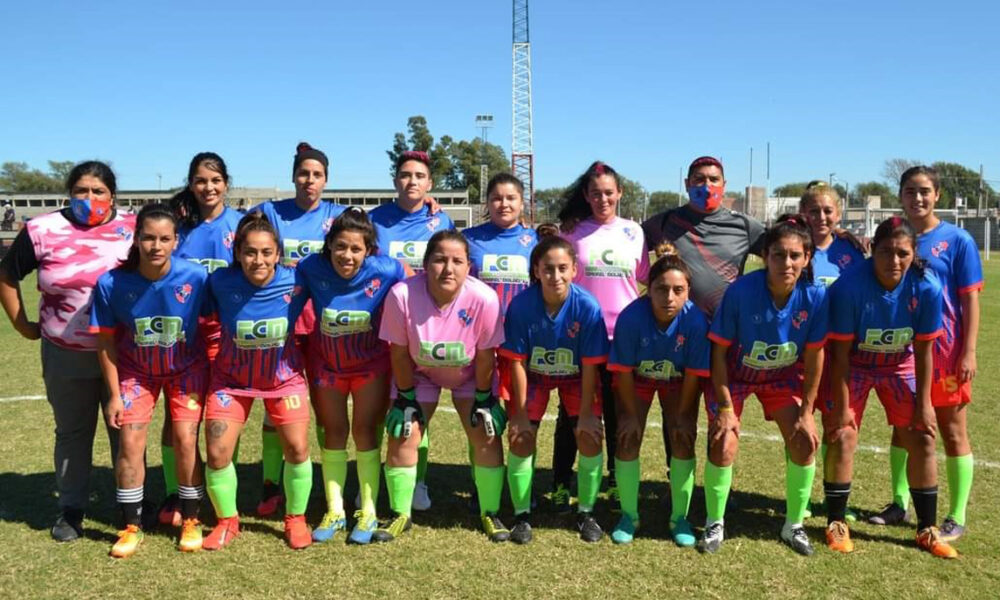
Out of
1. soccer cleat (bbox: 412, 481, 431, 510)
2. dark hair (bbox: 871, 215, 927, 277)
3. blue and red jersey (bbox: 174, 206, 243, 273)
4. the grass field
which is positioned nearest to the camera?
the grass field

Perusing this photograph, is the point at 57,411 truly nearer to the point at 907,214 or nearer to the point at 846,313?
the point at 846,313

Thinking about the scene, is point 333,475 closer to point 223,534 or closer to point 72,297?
point 223,534

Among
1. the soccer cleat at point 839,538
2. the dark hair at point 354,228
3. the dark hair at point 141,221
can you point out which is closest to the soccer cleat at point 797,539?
the soccer cleat at point 839,538

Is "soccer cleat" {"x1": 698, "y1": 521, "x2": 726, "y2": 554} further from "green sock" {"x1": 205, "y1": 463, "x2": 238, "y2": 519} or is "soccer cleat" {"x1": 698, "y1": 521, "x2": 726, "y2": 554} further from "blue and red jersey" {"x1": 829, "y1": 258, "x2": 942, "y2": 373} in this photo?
"green sock" {"x1": 205, "y1": 463, "x2": 238, "y2": 519}

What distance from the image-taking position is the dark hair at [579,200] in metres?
4.46

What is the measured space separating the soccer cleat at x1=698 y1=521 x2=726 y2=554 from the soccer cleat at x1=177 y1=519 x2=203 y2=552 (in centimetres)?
274

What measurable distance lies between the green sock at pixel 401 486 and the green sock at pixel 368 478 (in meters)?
0.10

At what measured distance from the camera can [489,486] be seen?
4152mm

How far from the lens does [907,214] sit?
404 cm

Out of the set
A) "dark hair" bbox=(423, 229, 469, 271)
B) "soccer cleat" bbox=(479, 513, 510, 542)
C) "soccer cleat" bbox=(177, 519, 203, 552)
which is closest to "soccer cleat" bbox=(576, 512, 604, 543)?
"soccer cleat" bbox=(479, 513, 510, 542)

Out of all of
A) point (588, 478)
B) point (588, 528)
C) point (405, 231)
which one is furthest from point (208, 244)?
point (588, 528)

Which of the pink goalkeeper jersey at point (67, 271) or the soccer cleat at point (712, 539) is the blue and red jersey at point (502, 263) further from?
the pink goalkeeper jersey at point (67, 271)

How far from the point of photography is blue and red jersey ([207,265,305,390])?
3.87m

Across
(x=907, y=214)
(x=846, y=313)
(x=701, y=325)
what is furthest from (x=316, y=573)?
(x=907, y=214)
